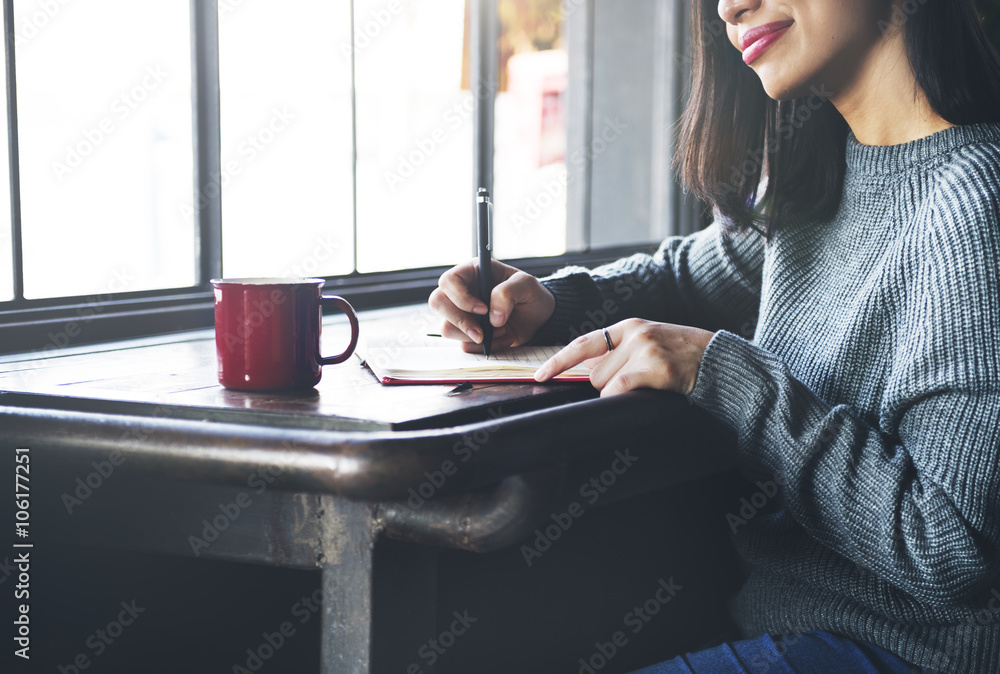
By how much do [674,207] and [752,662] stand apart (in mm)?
2143

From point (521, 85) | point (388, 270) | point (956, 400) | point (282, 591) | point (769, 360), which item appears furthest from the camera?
point (521, 85)

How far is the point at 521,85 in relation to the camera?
2572 mm

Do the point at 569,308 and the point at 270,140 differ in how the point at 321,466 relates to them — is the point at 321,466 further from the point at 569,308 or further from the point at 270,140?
the point at 270,140

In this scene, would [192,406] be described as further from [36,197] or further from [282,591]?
[36,197]

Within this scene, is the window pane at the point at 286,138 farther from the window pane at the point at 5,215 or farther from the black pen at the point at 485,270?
the black pen at the point at 485,270

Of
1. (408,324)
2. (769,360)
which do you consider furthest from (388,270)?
(769,360)

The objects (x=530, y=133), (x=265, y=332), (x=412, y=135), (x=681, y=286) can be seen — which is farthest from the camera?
(x=530, y=133)

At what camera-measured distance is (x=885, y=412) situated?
3.41 feet

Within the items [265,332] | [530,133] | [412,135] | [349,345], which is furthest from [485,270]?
[530,133]

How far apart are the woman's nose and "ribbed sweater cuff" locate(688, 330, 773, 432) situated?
1.58ft

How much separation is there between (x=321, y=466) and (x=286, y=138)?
49.1 inches

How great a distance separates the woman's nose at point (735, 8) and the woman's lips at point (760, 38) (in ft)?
0.09

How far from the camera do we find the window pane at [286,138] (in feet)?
5.65

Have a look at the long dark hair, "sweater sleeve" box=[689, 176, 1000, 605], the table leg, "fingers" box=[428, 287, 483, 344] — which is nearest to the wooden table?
the table leg
